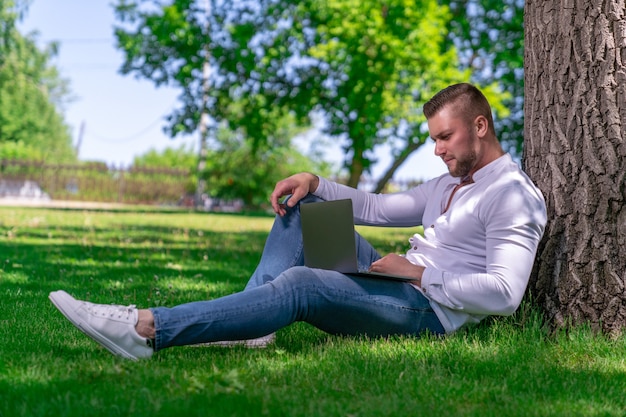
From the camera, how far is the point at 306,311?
127 inches

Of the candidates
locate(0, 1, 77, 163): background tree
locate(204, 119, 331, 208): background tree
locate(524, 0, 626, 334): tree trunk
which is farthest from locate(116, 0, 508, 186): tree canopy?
locate(524, 0, 626, 334): tree trunk

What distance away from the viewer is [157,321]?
298 cm

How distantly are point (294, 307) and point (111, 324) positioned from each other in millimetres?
772

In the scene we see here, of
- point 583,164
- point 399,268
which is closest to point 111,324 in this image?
point 399,268

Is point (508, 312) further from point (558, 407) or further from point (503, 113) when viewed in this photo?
point (503, 113)

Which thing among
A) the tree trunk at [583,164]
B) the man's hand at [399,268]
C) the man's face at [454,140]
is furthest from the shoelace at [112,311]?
the tree trunk at [583,164]

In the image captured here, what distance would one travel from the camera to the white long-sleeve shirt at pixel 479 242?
321 cm

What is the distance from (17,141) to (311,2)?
1442 inches

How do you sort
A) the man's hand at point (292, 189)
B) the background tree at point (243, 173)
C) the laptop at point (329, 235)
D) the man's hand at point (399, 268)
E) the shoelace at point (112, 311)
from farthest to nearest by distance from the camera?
the background tree at point (243, 173) → the man's hand at point (292, 189) → the laptop at point (329, 235) → the man's hand at point (399, 268) → the shoelace at point (112, 311)

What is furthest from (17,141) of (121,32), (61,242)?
(61,242)

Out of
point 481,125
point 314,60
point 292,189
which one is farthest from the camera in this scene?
point 314,60

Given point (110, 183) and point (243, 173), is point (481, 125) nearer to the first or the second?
point (243, 173)

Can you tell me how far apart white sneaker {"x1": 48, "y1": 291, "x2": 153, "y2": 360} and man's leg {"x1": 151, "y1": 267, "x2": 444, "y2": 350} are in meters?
0.09

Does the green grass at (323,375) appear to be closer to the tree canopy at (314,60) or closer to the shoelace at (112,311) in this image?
the shoelace at (112,311)
